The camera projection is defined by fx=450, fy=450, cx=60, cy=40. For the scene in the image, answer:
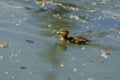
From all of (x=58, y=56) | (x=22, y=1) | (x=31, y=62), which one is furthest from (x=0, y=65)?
(x=22, y=1)

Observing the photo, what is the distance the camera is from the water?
913 centimetres

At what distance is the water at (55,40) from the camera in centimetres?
913

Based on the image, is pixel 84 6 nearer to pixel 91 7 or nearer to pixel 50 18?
pixel 91 7

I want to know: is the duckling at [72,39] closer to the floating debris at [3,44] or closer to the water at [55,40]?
the water at [55,40]

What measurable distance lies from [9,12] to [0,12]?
0.31m

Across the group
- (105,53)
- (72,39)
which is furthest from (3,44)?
(105,53)

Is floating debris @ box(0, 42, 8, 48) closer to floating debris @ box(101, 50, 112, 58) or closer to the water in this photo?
the water

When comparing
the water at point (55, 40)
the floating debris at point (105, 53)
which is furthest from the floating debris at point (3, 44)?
the floating debris at point (105, 53)

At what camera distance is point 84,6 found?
18.1 m

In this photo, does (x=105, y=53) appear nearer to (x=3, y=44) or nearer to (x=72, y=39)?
(x=72, y=39)

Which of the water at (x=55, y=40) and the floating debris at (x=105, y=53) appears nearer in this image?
the water at (x=55, y=40)

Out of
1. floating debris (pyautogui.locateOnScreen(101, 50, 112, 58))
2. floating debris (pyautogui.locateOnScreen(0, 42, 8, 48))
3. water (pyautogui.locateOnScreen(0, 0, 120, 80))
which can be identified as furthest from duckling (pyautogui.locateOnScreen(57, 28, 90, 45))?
floating debris (pyautogui.locateOnScreen(0, 42, 8, 48))

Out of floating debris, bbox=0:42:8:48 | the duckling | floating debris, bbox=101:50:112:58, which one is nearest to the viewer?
floating debris, bbox=0:42:8:48

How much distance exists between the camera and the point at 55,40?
11820 millimetres
